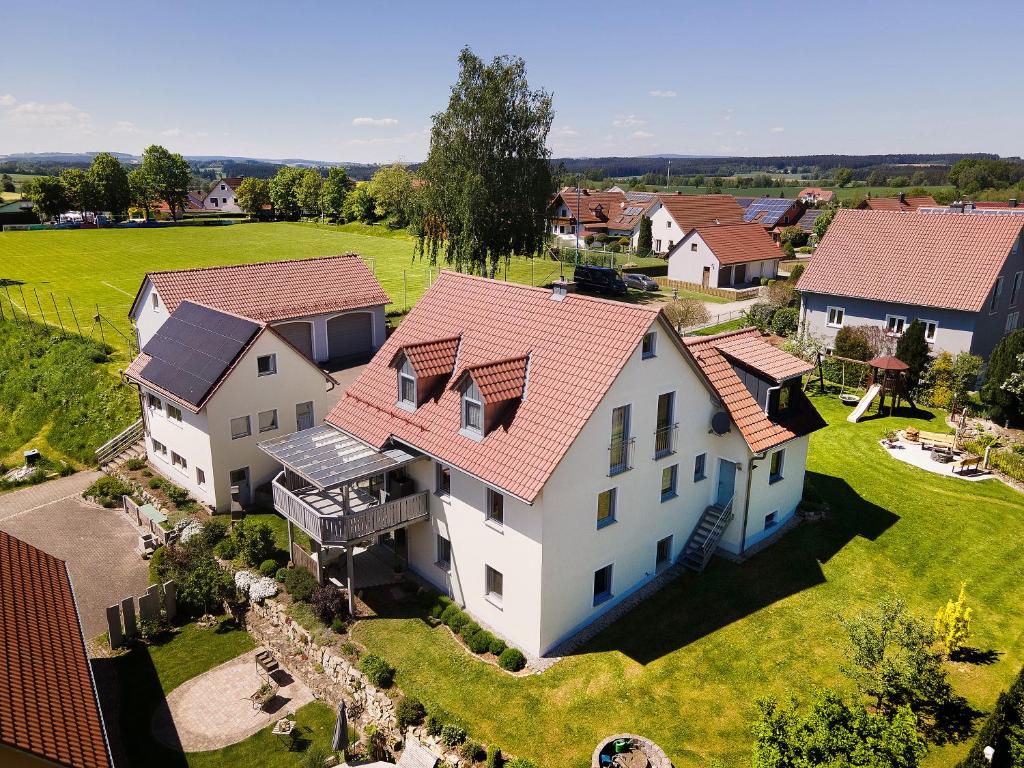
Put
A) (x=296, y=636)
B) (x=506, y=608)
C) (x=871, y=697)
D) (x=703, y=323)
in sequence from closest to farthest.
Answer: (x=871, y=697) < (x=506, y=608) < (x=296, y=636) < (x=703, y=323)

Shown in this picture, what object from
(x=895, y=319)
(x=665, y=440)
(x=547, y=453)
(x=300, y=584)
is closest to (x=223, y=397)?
(x=300, y=584)

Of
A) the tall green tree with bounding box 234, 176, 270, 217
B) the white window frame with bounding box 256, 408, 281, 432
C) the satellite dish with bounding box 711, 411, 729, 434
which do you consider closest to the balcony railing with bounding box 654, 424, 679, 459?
the satellite dish with bounding box 711, 411, 729, 434

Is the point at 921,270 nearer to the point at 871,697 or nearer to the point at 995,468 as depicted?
the point at 995,468

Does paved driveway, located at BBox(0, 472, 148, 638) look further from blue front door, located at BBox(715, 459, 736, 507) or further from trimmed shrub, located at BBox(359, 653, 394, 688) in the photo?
blue front door, located at BBox(715, 459, 736, 507)

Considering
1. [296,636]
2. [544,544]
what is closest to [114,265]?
[296,636]

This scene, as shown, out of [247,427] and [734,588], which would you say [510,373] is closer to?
[734,588]

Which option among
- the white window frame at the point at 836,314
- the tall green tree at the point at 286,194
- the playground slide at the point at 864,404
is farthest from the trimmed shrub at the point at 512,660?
the tall green tree at the point at 286,194
